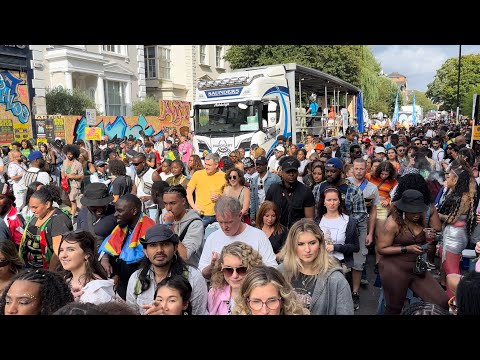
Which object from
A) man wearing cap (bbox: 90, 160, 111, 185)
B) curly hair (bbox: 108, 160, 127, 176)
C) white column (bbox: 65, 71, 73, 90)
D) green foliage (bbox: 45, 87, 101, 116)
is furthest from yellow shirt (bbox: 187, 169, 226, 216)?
white column (bbox: 65, 71, 73, 90)

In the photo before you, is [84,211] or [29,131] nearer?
[84,211]

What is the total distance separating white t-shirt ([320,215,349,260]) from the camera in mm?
4547

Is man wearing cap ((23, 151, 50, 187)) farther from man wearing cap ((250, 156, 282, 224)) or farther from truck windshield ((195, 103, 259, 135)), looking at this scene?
truck windshield ((195, 103, 259, 135))

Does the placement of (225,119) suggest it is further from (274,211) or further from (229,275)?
(229,275)

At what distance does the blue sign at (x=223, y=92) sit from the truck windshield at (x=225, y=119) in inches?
13.2

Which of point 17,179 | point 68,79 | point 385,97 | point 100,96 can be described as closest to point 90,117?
point 17,179

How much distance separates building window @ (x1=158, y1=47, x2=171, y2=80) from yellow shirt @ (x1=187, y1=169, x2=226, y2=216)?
32.4m

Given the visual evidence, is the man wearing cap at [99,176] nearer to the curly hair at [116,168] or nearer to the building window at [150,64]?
the curly hair at [116,168]

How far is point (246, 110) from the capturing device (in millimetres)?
14125

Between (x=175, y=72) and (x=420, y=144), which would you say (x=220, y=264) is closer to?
(x=420, y=144)
